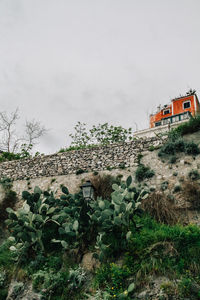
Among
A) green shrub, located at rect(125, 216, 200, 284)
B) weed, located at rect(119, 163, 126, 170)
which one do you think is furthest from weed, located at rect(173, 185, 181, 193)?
green shrub, located at rect(125, 216, 200, 284)

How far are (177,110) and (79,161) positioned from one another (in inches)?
629

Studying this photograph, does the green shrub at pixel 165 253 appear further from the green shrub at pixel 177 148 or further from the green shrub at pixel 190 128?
the green shrub at pixel 190 128

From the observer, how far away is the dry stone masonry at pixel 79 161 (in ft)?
28.8

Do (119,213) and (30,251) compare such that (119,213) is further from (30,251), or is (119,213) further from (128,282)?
(30,251)

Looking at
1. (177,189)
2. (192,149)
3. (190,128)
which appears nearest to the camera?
(177,189)

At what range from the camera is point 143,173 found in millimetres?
7734

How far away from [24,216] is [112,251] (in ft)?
7.01

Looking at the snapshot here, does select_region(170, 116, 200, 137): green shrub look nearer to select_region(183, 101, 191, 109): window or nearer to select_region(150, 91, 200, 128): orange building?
select_region(150, 91, 200, 128): orange building

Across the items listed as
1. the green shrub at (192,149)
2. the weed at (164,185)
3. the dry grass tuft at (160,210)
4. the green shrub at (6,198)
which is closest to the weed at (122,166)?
the weed at (164,185)

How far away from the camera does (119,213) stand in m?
4.30

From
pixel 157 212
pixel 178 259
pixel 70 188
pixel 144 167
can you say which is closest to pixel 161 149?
pixel 144 167

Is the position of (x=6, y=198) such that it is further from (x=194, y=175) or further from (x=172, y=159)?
(x=194, y=175)

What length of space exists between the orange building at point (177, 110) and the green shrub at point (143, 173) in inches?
561

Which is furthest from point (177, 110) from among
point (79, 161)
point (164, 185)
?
point (164, 185)
